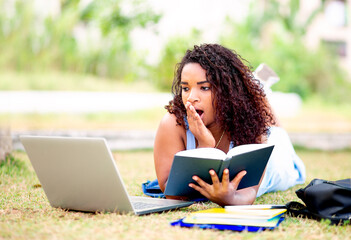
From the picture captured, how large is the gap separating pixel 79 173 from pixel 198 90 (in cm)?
96

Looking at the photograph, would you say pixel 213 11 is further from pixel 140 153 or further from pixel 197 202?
pixel 197 202

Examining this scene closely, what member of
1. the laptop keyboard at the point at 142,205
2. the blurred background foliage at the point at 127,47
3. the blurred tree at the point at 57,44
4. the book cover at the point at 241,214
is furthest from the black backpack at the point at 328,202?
the blurred tree at the point at 57,44

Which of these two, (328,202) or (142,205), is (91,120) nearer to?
(142,205)

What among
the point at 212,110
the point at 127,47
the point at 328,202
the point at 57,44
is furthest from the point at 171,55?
the point at 328,202

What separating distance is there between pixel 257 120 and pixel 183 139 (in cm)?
54

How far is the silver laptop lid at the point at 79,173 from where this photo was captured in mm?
2361

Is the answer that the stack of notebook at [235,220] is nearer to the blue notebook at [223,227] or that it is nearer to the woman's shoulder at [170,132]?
the blue notebook at [223,227]

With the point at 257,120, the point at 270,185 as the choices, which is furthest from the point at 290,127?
the point at 257,120

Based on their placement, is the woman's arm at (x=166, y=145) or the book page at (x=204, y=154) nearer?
the book page at (x=204, y=154)

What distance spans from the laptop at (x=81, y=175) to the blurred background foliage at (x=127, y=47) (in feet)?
28.2

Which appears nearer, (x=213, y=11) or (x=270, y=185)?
(x=270, y=185)

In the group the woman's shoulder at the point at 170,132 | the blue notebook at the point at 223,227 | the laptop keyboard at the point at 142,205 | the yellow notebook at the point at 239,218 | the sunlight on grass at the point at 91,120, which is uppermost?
the woman's shoulder at the point at 170,132

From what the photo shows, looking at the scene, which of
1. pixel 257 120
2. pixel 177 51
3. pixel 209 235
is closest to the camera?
pixel 209 235

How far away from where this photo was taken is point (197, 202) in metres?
3.28
